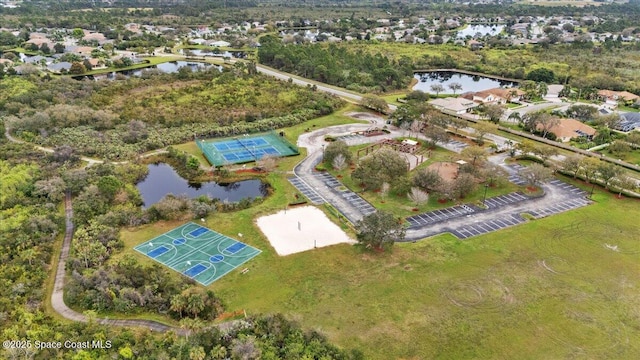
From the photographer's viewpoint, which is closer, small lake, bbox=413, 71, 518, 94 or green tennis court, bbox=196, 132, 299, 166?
green tennis court, bbox=196, 132, 299, 166

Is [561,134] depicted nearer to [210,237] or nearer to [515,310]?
[515,310]

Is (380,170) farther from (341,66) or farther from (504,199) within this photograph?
(341,66)

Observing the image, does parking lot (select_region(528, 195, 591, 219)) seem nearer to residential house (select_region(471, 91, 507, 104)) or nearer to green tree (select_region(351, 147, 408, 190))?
green tree (select_region(351, 147, 408, 190))

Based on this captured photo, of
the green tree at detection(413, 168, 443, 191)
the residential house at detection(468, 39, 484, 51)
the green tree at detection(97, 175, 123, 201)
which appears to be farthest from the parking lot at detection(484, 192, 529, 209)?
the residential house at detection(468, 39, 484, 51)

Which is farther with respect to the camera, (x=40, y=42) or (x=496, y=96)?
(x=40, y=42)

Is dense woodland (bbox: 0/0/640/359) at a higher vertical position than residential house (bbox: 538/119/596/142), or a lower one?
lower

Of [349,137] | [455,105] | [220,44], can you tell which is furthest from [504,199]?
[220,44]
